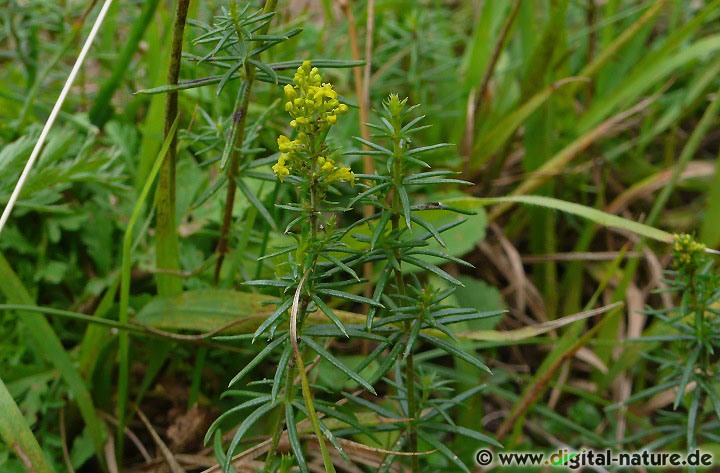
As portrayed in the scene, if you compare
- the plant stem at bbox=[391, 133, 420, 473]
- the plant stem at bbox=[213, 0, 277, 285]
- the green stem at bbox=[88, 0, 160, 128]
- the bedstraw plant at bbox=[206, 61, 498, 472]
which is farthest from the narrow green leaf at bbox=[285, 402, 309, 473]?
the green stem at bbox=[88, 0, 160, 128]

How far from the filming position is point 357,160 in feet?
7.36

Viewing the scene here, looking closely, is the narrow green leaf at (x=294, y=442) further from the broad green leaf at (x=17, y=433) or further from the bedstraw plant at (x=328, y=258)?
the broad green leaf at (x=17, y=433)

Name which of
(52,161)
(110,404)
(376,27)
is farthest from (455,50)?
(110,404)

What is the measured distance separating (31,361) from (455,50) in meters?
2.37

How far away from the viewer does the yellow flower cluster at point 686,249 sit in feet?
4.97

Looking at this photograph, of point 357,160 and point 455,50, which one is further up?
point 455,50

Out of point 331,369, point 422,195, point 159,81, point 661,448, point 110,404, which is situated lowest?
point 661,448

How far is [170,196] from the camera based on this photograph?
5.58 feet

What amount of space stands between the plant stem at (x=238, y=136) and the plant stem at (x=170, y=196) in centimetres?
11

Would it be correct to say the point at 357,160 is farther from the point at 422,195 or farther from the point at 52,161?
the point at 52,161

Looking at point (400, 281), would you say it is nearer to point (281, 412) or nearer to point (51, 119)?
point (281, 412)

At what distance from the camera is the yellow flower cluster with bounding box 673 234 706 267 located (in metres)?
1.51

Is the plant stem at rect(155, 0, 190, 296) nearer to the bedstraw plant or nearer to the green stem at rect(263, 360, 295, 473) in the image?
the bedstraw plant

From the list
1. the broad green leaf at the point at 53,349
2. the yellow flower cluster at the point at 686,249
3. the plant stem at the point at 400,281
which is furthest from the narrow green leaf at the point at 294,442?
the yellow flower cluster at the point at 686,249
